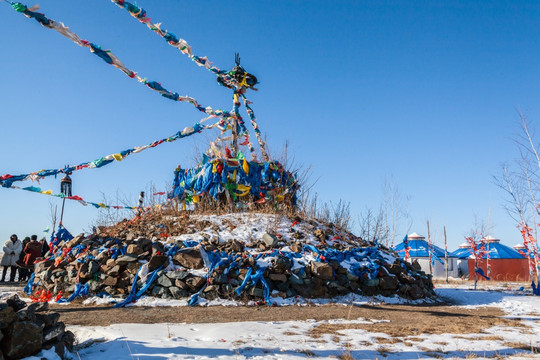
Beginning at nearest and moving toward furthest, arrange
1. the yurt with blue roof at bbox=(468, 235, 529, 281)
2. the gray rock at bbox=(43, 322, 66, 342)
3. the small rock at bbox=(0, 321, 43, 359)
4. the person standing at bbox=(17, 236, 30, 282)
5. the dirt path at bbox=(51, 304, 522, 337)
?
the small rock at bbox=(0, 321, 43, 359) < the gray rock at bbox=(43, 322, 66, 342) < the dirt path at bbox=(51, 304, 522, 337) < the person standing at bbox=(17, 236, 30, 282) < the yurt with blue roof at bbox=(468, 235, 529, 281)

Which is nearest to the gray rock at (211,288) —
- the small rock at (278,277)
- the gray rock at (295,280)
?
the small rock at (278,277)

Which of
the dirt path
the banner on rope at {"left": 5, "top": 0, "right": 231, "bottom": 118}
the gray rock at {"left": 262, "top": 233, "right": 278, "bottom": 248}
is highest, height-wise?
the banner on rope at {"left": 5, "top": 0, "right": 231, "bottom": 118}

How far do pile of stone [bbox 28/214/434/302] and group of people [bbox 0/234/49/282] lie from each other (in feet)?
11.2

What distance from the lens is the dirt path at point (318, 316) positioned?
18.9 ft

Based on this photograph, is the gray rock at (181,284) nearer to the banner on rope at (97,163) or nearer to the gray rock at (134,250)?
the gray rock at (134,250)

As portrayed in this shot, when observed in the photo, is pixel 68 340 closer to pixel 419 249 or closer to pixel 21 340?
pixel 21 340

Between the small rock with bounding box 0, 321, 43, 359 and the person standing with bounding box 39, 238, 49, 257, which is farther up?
the person standing with bounding box 39, 238, 49, 257

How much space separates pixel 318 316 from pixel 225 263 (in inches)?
99.6

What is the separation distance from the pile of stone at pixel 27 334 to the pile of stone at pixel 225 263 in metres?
3.82

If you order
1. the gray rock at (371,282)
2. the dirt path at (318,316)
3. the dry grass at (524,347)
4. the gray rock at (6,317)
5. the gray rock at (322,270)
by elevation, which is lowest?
the dirt path at (318,316)

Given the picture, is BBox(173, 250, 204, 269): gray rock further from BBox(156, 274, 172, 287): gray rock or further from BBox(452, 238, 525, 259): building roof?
BBox(452, 238, 525, 259): building roof

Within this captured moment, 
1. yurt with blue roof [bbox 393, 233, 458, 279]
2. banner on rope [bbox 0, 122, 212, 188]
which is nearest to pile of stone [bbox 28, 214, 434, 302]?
banner on rope [bbox 0, 122, 212, 188]

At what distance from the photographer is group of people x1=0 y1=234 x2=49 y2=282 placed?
42.0ft

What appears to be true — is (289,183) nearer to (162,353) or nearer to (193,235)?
(193,235)
